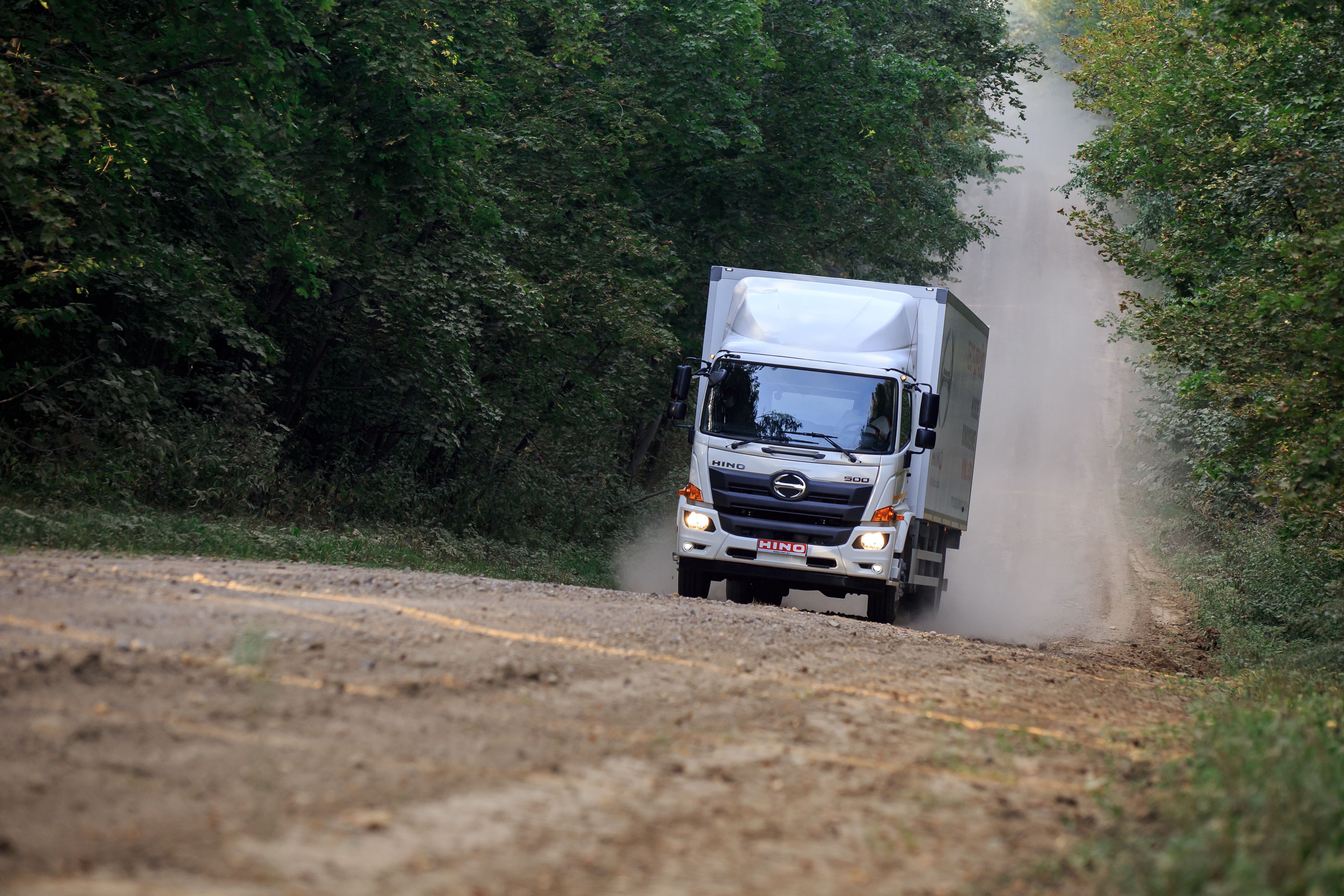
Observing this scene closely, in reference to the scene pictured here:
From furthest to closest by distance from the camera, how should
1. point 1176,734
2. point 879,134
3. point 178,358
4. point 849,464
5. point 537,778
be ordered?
1. point 879,134
2. point 178,358
3. point 849,464
4. point 1176,734
5. point 537,778

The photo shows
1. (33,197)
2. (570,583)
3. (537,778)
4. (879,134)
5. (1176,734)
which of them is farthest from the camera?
(879,134)

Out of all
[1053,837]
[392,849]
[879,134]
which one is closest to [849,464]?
[1053,837]

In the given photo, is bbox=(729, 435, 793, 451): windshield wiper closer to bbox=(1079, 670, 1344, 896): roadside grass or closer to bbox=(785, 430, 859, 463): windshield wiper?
bbox=(785, 430, 859, 463): windshield wiper

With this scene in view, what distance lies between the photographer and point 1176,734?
687 cm

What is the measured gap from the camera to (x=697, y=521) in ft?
47.2

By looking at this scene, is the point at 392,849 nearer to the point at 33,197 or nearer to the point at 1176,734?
the point at 1176,734

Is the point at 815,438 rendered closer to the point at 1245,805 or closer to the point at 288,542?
the point at 288,542

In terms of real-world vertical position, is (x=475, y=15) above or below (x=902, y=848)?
above

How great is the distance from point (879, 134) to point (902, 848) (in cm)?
2274

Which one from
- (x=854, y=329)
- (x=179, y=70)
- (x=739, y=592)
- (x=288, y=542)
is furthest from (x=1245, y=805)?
(x=179, y=70)

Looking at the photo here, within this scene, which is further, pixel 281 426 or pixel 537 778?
pixel 281 426

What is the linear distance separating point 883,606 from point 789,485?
1857mm

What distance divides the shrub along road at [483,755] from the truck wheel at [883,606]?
5369mm

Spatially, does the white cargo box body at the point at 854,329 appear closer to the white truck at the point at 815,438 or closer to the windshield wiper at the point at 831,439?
the white truck at the point at 815,438
